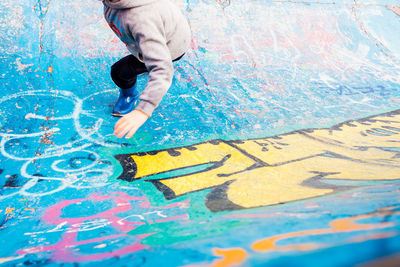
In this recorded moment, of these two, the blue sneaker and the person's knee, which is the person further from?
the blue sneaker

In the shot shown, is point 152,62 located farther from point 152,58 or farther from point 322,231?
point 322,231

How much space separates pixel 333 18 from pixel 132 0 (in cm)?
368

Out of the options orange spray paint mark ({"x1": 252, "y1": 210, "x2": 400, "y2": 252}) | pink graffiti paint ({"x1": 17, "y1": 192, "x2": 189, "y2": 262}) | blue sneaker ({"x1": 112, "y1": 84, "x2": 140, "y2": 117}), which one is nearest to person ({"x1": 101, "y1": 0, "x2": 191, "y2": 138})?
→ pink graffiti paint ({"x1": 17, "y1": 192, "x2": 189, "y2": 262})

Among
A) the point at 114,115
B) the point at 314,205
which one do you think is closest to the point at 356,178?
the point at 314,205

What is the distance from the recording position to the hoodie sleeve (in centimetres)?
134

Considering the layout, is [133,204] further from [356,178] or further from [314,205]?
[356,178]

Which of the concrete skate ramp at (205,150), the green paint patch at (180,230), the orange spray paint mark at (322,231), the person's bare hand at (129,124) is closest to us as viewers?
the orange spray paint mark at (322,231)

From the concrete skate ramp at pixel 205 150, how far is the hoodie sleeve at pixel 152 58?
484 millimetres

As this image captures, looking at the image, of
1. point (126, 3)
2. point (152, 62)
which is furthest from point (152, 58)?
point (126, 3)

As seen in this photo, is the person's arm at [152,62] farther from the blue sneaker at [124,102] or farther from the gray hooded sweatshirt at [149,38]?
Answer: the blue sneaker at [124,102]

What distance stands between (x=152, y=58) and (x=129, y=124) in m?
0.36

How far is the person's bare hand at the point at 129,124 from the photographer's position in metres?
1.24

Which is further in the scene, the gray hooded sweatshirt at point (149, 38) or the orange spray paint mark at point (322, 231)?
the gray hooded sweatshirt at point (149, 38)

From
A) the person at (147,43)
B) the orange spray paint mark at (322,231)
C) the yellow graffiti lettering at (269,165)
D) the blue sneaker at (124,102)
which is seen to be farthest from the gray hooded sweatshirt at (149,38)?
the orange spray paint mark at (322,231)
